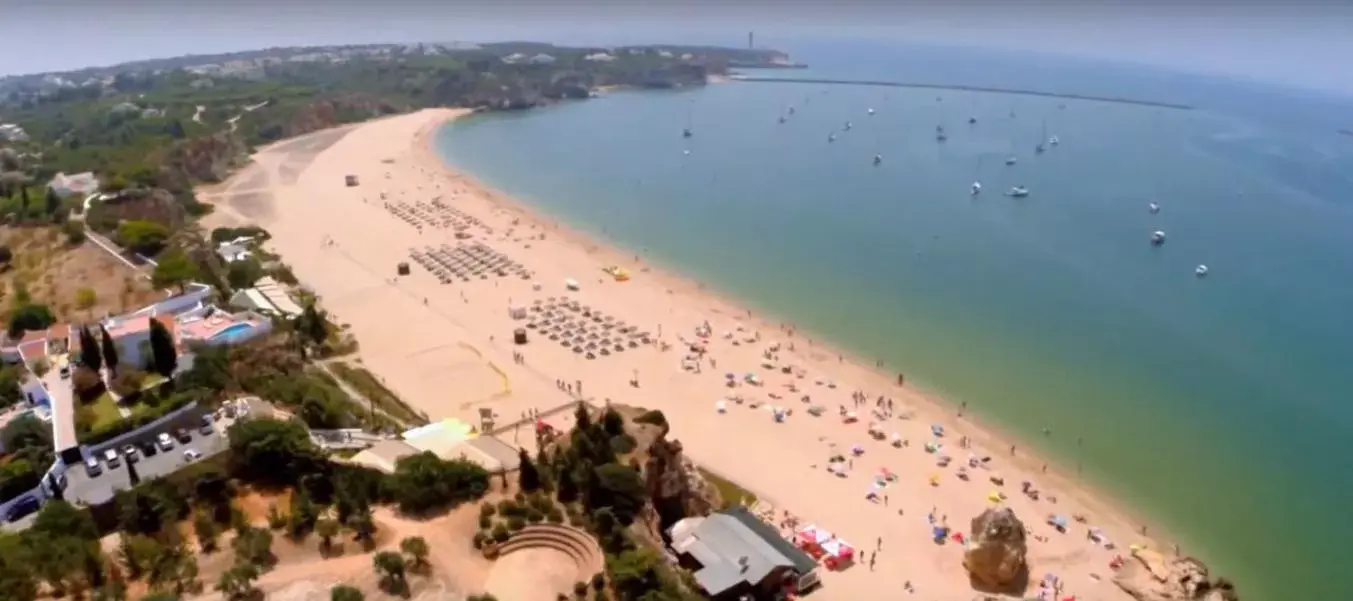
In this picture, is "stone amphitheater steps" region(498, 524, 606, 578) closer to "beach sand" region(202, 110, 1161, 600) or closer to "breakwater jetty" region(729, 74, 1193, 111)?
"beach sand" region(202, 110, 1161, 600)

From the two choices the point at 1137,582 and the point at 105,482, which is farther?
the point at 1137,582

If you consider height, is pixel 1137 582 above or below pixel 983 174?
below

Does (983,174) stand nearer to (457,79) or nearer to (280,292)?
(280,292)

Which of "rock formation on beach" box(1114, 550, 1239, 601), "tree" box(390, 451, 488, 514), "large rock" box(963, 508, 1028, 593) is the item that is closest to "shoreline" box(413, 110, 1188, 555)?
"rock formation on beach" box(1114, 550, 1239, 601)

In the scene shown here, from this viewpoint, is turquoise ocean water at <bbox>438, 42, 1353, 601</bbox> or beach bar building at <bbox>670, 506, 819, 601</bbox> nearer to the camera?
beach bar building at <bbox>670, 506, 819, 601</bbox>

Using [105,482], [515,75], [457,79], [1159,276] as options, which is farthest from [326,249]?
[515,75]

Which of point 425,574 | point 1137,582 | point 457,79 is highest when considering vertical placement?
point 457,79

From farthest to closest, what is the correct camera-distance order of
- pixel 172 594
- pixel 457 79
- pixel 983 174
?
pixel 457 79 < pixel 983 174 < pixel 172 594
